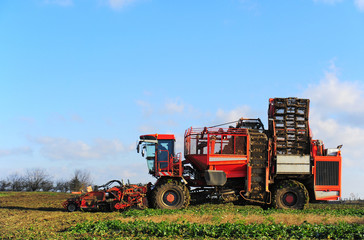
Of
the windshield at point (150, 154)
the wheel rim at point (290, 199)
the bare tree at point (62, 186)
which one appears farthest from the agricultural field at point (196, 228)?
the bare tree at point (62, 186)

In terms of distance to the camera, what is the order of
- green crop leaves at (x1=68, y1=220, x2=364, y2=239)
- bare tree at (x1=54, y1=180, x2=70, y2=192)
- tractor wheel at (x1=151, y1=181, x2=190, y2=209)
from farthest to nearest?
bare tree at (x1=54, y1=180, x2=70, y2=192) → tractor wheel at (x1=151, y1=181, x2=190, y2=209) → green crop leaves at (x1=68, y1=220, x2=364, y2=239)

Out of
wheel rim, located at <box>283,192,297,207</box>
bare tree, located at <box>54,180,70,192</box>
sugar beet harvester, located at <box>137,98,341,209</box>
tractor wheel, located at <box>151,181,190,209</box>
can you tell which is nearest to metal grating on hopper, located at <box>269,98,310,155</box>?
sugar beet harvester, located at <box>137,98,341,209</box>

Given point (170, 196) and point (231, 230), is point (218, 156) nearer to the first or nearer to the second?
point (170, 196)

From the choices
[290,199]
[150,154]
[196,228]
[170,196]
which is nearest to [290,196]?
[290,199]

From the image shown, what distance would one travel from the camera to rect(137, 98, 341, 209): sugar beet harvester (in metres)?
18.7

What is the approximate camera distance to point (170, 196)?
18500 mm

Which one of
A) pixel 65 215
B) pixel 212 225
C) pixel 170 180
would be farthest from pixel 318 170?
pixel 65 215

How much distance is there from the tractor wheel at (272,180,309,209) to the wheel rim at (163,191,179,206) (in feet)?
15.0

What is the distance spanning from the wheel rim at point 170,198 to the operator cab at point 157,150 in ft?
3.84

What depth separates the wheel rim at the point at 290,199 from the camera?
19109 millimetres

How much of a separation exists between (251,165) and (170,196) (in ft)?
13.2

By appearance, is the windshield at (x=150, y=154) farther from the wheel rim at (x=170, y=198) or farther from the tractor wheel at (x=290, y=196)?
the tractor wheel at (x=290, y=196)

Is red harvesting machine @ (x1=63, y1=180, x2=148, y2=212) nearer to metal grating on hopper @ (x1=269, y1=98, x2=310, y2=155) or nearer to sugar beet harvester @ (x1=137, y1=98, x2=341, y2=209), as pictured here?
sugar beet harvester @ (x1=137, y1=98, x2=341, y2=209)

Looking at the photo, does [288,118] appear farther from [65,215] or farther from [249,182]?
[65,215]
